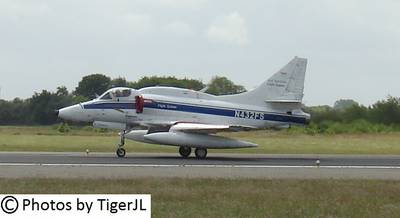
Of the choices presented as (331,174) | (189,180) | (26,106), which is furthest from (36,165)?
(26,106)

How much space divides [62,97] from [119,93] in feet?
125

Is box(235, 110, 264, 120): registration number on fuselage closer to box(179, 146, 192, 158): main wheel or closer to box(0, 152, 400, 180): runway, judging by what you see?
box(179, 146, 192, 158): main wheel

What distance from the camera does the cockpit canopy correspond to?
99.5 feet

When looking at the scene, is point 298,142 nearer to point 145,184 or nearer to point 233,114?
point 233,114

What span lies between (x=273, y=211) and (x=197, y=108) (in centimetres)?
1827

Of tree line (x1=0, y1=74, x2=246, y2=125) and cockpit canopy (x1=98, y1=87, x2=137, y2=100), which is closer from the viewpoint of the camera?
cockpit canopy (x1=98, y1=87, x2=137, y2=100)

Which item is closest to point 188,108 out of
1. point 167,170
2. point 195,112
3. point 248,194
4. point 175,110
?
point 195,112

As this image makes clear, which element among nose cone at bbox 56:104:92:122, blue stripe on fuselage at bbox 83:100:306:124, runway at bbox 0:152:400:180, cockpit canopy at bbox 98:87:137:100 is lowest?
runway at bbox 0:152:400:180

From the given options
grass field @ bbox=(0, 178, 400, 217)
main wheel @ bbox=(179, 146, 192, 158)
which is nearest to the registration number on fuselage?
main wheel @ bbox=(179, 146, 192, 158)

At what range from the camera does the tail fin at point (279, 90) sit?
31203 millimetres

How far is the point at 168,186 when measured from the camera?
16.0 m

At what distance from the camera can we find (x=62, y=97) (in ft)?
221

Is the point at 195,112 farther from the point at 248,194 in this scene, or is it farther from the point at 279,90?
the point at 248,194

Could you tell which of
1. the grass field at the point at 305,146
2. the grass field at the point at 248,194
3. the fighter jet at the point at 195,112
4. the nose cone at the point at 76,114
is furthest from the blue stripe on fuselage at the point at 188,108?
the grass field at the point at 248,194
